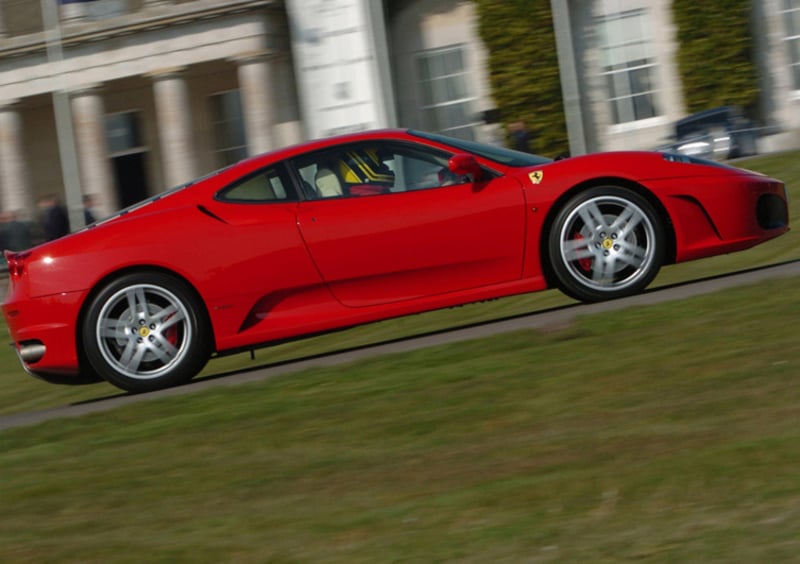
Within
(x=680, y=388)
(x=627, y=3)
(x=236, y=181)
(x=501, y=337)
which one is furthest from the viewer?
(x=627, y=3)

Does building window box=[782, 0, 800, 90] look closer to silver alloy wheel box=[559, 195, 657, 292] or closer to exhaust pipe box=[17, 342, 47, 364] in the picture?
silver alloy wheel box=[559, 195, 657, 292]

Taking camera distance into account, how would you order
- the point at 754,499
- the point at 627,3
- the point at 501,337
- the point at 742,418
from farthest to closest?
the point at 627,3, the point at 501,337, the point at 742,418, the point at 754,499

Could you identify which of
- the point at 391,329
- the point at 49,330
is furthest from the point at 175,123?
the point at 49,330

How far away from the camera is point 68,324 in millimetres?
8539

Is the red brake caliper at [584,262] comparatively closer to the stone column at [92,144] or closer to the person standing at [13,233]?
the person standing at [13,233]

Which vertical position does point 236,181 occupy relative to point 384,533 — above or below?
above

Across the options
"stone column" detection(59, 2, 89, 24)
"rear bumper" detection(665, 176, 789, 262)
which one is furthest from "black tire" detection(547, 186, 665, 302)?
"stone column" detection(59, 2, 89, 24)

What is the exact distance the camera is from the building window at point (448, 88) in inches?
1124

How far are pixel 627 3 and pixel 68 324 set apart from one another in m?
21.1

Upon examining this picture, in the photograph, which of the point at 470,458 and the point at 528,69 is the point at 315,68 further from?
the point at 470,458

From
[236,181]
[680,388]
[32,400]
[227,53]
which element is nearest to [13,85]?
[227,53]

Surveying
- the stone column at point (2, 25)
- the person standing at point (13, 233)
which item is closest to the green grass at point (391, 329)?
the person standing at point (13, 233)

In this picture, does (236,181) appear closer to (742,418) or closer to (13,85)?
(742,418)

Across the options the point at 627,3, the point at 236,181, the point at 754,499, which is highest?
the point at 627,3
